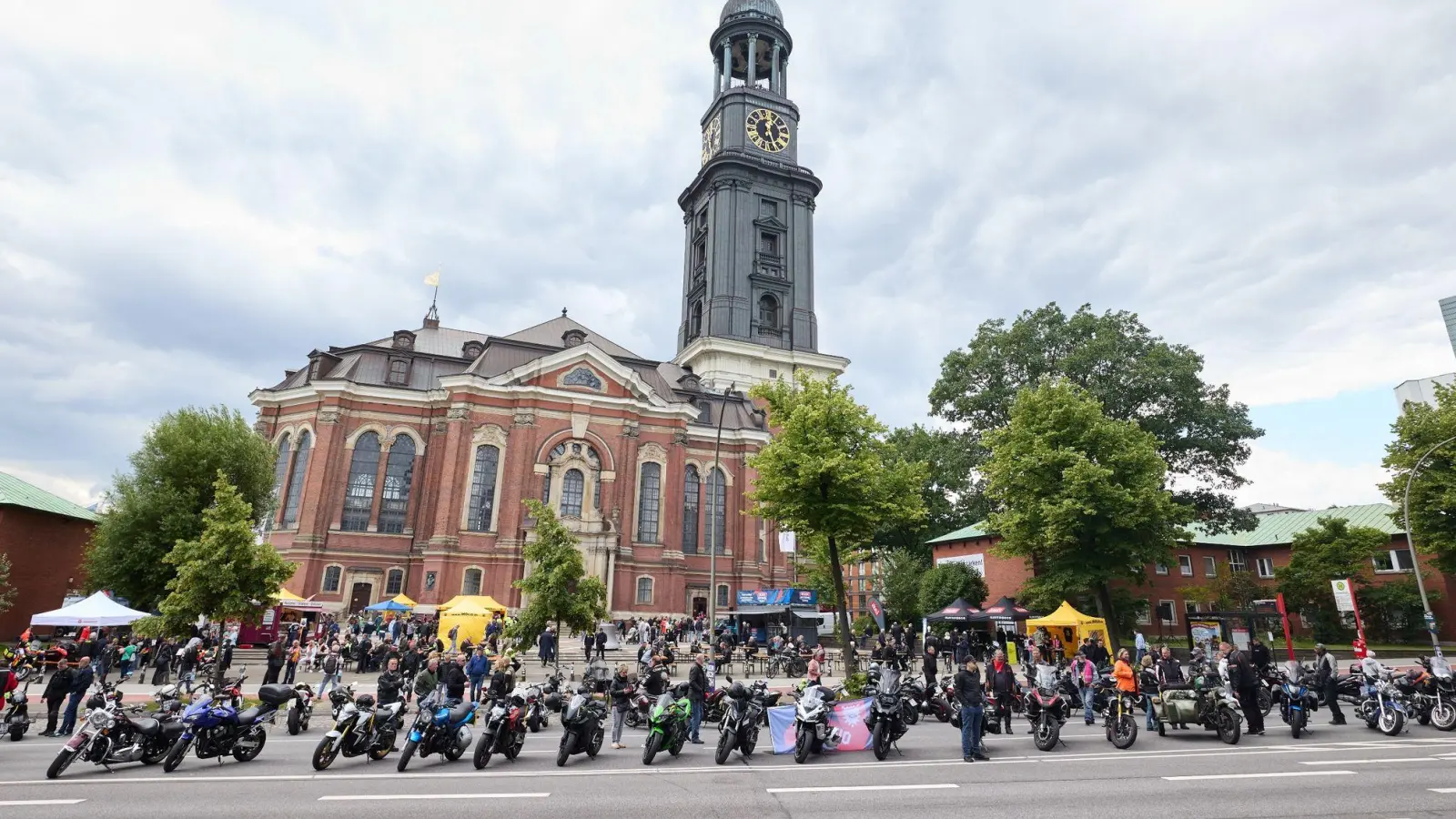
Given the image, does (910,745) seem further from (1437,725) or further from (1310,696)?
(1437,725)

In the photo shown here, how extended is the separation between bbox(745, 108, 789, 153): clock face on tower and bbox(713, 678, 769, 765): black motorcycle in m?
67.2

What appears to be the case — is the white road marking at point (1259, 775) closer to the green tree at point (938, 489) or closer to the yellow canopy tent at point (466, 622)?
the yellow canopy tent at point (466, 622)

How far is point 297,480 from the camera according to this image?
1788 inches

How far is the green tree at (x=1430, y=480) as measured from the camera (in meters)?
34.5

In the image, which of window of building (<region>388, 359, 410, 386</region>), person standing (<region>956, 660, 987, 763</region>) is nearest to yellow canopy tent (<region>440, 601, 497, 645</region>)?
person standing (<region>956, 660, 987, 763</region>)

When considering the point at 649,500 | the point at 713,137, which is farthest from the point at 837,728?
the point at 713,137

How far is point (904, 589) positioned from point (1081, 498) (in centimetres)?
1953

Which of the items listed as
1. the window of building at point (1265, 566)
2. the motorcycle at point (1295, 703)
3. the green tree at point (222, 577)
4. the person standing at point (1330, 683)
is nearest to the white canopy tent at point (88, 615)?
the green tree at point (222, 577)

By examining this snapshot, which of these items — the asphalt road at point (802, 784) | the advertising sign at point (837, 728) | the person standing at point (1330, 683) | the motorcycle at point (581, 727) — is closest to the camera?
the asphalt road at point (802, 784)

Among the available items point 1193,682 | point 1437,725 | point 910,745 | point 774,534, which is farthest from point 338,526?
point 1437,725

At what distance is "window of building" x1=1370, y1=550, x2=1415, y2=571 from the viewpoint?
145 feet

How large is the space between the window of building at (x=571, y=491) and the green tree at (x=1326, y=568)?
39.4 meters

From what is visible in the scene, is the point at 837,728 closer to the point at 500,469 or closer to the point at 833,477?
the point at 833,477

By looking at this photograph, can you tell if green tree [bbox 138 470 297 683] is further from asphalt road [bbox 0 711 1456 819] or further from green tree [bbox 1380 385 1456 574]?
green tree [bbox 1380 385 1456 574]
